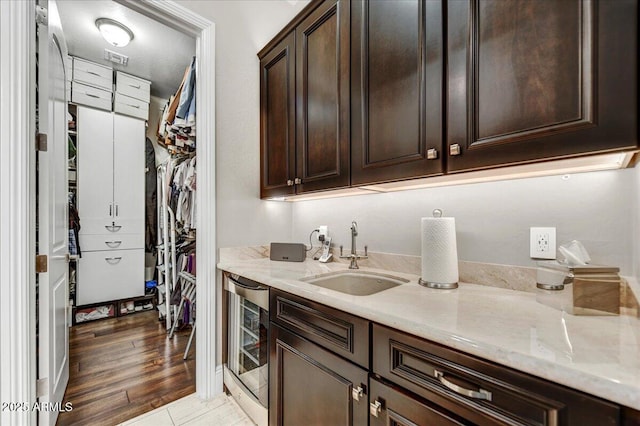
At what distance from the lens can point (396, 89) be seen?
1192 millimetres

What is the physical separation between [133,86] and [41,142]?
8.23 ft

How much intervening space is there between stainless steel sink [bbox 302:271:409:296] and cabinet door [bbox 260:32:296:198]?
0.62 metres

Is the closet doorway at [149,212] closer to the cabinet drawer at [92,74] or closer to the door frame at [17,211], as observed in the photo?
the cabinet drawer at [92,74]

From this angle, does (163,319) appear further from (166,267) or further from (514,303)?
(514,303)

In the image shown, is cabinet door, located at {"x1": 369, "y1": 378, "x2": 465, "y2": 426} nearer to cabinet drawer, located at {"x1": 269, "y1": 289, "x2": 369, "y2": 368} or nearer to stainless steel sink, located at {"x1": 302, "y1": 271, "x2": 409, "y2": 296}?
cabinet drawer, located at {"x1": 269, "y1": 289, "x2": 369, "y2": 368}

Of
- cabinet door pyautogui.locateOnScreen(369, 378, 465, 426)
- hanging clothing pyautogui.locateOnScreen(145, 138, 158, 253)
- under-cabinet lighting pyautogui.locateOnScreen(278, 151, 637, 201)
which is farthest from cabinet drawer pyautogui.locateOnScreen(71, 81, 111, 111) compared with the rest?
cabinet door pyautogui.locateOnScreen(369, 378, 465, 426)

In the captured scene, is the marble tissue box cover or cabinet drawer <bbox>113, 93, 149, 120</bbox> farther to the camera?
cabinet drawer <bbox>113, 93, 149, 120</bbox>

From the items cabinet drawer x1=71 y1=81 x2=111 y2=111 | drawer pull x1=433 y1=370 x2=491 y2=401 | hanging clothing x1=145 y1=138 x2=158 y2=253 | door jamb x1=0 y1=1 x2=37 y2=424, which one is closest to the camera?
drawer pull x1=433 y1=370 x2=491 y2=401

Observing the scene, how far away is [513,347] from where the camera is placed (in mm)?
613

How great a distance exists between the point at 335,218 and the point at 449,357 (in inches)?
50.5

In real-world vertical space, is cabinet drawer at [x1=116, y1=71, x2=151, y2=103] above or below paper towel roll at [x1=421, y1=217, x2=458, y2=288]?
above

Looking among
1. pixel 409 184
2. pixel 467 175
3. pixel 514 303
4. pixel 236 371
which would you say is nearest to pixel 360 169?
pixel 409 184

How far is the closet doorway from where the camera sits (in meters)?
1.82

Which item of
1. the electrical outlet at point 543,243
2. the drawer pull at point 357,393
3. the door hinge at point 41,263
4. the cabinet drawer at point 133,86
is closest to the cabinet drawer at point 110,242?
the cabinet drawer at point 133,86
